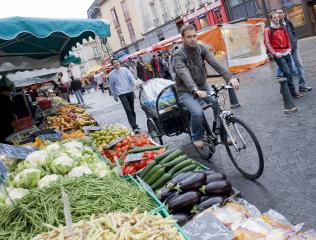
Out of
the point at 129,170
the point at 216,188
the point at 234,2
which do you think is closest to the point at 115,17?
the point at 234,2

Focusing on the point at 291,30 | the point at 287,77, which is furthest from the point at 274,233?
the point at 291,30

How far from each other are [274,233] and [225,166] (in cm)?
294

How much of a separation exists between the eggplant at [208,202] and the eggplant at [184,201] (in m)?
0.06

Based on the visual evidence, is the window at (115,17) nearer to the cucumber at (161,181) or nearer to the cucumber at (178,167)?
the cucumber at (178,167)

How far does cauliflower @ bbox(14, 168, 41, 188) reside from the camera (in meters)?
3.98

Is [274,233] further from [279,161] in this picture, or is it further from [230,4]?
[230,4]

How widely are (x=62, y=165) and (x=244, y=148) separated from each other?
2.42 m

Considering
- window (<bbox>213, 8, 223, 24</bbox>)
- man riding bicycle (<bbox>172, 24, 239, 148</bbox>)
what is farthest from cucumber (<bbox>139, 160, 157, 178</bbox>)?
window (<bbox>213, 8, 223, 24</bbox>)

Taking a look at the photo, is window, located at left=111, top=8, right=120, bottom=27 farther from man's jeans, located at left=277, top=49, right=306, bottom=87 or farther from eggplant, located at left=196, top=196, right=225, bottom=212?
eggplant, located at left=196, top=196, right=225, bottom=212

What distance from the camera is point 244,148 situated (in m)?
5.13

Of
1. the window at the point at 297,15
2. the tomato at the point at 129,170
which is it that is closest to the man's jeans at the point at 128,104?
the tomato at the point at 129,170

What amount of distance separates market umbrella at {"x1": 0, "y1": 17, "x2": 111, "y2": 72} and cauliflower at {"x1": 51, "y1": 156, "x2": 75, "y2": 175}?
202 cm

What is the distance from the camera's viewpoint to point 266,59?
19.3 m

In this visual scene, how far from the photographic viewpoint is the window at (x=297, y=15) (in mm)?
26016
